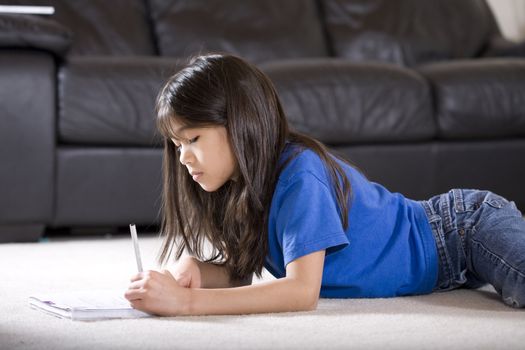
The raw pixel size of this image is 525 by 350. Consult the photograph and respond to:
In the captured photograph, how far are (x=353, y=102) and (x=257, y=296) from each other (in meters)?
1.27

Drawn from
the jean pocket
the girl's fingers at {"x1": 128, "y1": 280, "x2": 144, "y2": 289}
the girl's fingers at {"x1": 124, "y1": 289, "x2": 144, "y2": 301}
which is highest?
the jean pocket

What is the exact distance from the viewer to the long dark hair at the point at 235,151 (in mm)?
1348

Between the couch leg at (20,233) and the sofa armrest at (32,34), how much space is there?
1.43ft

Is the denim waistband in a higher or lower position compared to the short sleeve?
lower

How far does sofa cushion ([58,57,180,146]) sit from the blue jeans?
3.21 feet

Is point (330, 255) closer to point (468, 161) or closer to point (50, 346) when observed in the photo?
point (50, 346)

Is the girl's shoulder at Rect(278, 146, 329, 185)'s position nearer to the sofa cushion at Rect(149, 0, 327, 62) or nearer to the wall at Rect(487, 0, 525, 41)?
the sofa cushion at Rect(149, 0, 327, 62)

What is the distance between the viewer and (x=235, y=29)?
121 inches

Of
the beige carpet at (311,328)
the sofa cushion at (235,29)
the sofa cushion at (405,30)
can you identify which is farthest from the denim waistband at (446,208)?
the sofa cushion at (405,30)

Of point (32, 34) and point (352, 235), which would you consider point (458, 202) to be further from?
point (32, 34)

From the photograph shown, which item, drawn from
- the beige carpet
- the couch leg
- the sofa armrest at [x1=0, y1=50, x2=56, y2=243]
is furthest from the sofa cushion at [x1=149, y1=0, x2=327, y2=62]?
the beige carpet

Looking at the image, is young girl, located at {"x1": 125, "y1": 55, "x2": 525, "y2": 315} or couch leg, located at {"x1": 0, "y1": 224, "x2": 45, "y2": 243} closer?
young girl, located at {"x1": 125, "y1": 55, "x2": 525, "y2": 315}

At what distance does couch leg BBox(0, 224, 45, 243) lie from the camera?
2283 mm

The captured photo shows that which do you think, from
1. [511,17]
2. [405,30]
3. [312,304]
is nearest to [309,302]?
[312,304]
